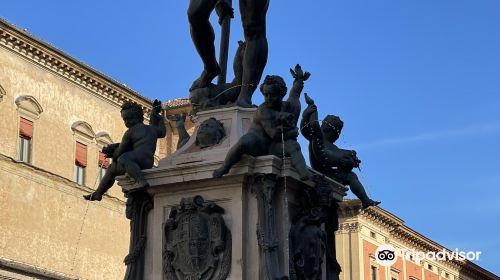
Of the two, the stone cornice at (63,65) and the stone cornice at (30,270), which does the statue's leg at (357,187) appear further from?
the stone cornice at (63,65)

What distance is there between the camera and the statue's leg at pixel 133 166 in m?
9.30

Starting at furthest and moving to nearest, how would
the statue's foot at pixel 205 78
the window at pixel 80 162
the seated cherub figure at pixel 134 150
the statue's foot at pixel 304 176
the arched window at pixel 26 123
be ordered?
the window at pixel 80 162 < the arched window at pixel 26 123 < the statue's foot at pixel 205 78 < the seated cherub figure at pixel 134 150 < the statue's foot at pixel 304 176

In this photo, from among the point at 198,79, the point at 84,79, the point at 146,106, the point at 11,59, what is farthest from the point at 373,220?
the point at 198,79

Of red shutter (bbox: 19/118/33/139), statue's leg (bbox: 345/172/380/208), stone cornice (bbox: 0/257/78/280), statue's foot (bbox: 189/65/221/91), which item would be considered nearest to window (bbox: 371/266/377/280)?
stone cornice (bbox: 0/257/78/280)

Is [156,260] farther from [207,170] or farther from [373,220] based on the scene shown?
[373,220]

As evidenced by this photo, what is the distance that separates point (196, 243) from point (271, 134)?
1117mm

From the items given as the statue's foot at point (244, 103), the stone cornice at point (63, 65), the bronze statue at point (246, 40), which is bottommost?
the statue's foot at point (244, 103)

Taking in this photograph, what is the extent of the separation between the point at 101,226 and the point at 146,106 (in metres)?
6.14

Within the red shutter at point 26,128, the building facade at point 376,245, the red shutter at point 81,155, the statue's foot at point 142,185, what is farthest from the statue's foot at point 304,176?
the building facade at point 376,245

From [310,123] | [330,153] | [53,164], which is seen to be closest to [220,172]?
[310,123]

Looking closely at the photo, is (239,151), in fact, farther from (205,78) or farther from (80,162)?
(80,162)

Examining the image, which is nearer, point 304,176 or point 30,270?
point 304,176

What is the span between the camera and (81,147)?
133 ft

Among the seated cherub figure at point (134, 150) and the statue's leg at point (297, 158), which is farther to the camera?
the seated cherub figure at point (134, 150)
